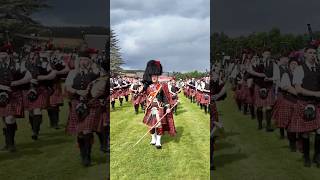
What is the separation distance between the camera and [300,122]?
8.85 metres

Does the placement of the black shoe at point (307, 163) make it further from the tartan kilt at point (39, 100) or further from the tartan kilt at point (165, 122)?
the tartan kilt at point (39, 100)

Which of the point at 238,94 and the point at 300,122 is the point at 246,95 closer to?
the point at 238,94

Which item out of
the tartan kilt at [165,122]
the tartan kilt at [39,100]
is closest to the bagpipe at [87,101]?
the tartan kilt at [39,100]

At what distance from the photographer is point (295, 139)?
9.05 m

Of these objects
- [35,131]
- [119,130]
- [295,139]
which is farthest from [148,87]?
[295,139]

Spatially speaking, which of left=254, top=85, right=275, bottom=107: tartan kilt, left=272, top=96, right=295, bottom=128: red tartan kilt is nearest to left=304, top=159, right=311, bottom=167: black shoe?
left=272, top=96, right=295, bottom=128: red tartan kilt

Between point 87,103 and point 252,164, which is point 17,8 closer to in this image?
point 87,103

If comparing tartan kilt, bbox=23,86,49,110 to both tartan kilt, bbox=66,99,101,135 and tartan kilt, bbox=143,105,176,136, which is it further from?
tartan kilt, bbox=143,105,176,136

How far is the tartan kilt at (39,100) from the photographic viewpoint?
9492 millimetres

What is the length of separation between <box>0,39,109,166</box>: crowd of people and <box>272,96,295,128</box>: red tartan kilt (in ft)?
→ 9.52

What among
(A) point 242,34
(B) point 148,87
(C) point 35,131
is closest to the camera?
(A) point 242,34

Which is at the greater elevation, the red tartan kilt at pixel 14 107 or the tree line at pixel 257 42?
the tree line at pixel 257 42

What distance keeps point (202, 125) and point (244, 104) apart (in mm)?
5120

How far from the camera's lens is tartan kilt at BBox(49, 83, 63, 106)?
936 centimetres
